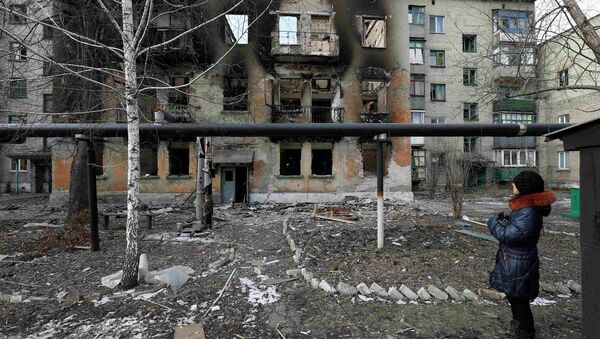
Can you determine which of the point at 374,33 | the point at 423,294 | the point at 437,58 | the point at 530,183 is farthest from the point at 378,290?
the point at 437,58

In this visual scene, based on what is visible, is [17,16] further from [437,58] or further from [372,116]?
[437,58]

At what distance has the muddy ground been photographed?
3836 millimetres

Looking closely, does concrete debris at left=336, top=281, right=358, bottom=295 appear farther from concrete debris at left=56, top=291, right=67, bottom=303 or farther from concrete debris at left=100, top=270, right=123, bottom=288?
concrete debris at left=56, top=291, right=67, bottom=303

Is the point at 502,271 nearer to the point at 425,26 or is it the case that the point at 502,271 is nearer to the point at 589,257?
the point at 589,257

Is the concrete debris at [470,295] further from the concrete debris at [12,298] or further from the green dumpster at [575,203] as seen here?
the green dumpster at [575,203]

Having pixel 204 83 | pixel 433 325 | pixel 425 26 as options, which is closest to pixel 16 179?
pixel 204 83

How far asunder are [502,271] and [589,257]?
748mm

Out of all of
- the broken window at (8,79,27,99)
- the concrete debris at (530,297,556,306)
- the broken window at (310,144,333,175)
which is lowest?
the concrete debris at (530,297,556,306)

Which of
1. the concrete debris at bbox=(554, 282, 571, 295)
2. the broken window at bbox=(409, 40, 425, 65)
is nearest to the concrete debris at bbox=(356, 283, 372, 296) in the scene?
the concrete debris at bbox=(554, 282, 571, 295)

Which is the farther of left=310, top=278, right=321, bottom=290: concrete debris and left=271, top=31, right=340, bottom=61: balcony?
left=271, top=31, right=340, bottom=61: balcony

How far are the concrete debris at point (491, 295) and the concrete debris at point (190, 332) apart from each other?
396cm

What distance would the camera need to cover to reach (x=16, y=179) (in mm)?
28953

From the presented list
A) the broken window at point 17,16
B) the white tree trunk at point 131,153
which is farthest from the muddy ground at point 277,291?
the broken window at point 17,16

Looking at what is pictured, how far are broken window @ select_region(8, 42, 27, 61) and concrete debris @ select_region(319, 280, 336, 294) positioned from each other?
5.77m
